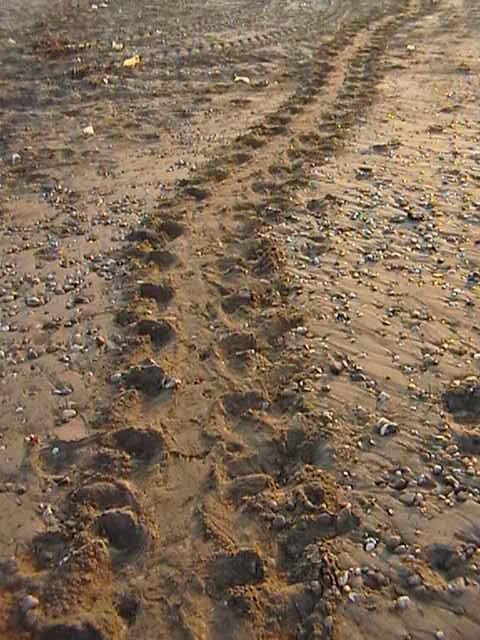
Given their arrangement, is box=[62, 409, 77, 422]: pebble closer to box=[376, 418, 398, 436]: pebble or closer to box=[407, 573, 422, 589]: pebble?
box=[376, 418, 398, 436]: pebble

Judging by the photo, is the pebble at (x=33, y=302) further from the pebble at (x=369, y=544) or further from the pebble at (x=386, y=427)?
the pebble at (x=369, y=544)

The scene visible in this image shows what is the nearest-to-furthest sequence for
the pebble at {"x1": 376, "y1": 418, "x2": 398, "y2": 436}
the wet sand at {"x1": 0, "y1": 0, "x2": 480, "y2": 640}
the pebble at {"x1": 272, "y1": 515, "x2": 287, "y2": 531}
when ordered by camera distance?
the wet sand at {"x1": 0, "y1": 0, "x2": 480, "y2": 640}
the pebble at {"x1": 272, "y1": 515, "x2": 287, "y2": 531}
the pebble at {"x1": 376, "y1": 418, "x2": 398, "y2": 436}

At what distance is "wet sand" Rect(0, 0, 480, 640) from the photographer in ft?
11.4

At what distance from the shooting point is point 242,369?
15.8ft

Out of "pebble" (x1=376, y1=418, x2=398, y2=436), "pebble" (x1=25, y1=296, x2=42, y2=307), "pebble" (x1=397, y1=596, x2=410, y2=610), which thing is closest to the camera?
"pebble" (x1=397, y1=596, x2=410, y2=610)

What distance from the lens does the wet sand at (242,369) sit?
3.46 meters

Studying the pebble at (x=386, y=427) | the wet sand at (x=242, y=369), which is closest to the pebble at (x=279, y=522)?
the wet sand at (x=242, y=369)

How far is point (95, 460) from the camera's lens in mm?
4184

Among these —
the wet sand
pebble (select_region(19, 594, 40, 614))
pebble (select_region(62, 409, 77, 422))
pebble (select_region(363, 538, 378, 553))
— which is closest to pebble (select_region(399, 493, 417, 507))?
the wet sand

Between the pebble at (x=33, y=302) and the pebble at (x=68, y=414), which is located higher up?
the pebble at (x=33, y=302)

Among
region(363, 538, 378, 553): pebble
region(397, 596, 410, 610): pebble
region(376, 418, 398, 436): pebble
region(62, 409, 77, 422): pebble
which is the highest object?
region(62, 409, 77, 422): pebble

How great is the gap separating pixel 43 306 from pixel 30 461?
5.54 ft

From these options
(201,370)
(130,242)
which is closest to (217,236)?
(130,242)

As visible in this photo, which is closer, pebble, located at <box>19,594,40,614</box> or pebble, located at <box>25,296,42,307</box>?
pebble, located at <box>19,594,40,614</box>
